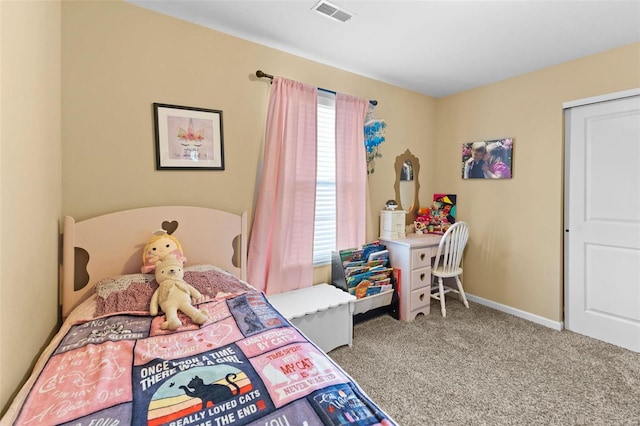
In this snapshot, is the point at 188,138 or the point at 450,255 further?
the point at 450,255

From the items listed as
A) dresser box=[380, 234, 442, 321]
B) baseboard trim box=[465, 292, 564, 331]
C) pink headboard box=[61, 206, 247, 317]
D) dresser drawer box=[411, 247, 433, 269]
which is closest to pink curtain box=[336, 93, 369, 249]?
dresser box=[380, 234, 442, 321]

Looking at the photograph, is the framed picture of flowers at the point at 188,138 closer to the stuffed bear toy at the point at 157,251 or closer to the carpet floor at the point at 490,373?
the stuffed bear toy at the point at 157,251

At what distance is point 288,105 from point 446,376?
2252 mm

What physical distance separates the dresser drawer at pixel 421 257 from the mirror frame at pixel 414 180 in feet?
1.89

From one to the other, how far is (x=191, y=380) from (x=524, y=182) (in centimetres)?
317

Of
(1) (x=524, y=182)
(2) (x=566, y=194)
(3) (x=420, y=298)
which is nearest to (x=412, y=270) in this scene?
(3) (x=420, y=298)

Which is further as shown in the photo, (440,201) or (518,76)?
(440,201)

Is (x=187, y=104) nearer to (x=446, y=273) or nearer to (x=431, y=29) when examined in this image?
(x=431, y=29)

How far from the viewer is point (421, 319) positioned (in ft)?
9.30

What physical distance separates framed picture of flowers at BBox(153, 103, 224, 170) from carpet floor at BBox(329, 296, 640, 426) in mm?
1708

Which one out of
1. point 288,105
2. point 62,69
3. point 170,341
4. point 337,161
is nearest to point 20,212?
point 170,341

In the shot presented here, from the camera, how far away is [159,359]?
1.09 metres

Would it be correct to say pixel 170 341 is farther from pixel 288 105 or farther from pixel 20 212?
pixel 288 105

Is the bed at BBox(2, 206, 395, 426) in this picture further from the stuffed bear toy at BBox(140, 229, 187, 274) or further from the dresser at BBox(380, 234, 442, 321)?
the dresser at BBox(380, 234, 442, 321)
